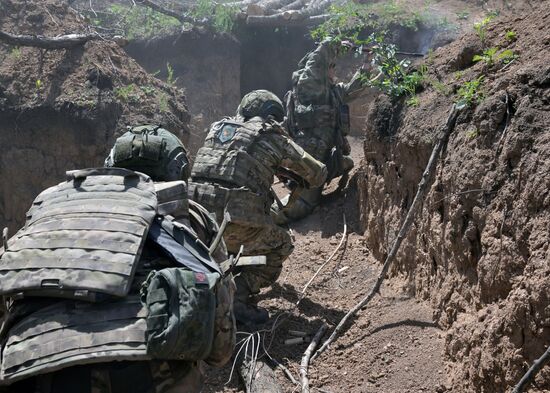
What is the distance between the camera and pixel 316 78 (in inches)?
369

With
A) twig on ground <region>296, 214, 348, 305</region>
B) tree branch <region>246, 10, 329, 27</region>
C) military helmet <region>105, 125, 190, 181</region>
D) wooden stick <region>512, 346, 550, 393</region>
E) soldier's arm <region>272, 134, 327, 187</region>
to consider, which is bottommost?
twig on ground <region>296, 214, 348, 305</region>

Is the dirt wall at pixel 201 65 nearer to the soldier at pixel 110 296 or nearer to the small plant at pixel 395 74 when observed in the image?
the small plant at pixel 395 74

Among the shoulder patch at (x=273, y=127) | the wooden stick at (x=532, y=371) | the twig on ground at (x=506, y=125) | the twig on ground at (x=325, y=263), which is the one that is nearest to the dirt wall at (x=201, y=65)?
the twig on ground at (x=325, y=263)

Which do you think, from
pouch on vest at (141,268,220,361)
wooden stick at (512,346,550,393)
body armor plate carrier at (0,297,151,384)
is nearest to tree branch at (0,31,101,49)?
body armor plate carrier at (0,297,151,384)

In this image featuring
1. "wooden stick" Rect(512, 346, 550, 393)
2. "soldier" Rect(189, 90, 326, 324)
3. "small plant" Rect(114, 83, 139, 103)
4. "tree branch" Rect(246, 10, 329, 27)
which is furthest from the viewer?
"tree branch" Rect(246, 10, 329, 27)

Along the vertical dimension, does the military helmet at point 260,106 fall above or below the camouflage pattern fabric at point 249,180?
above

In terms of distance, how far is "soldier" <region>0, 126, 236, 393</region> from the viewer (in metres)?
3.22

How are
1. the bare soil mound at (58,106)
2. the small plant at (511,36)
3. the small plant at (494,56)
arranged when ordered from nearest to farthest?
the small plant at (494,56), the small plant at (511,36), the bare soil mound at (58,106)

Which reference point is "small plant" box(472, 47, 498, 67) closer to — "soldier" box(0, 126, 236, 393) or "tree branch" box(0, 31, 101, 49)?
"soldier" box(0, 126, 236, 393)

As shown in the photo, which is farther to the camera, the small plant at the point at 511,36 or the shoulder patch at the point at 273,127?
the shoulder patch at the point at 273,127

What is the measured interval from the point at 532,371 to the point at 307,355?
2317 mm

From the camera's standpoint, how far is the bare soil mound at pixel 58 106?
852cm

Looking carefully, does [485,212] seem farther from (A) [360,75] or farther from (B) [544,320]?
(A) [360,75]

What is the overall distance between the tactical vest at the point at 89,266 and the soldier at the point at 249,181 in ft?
8.93
